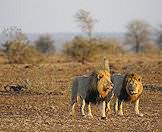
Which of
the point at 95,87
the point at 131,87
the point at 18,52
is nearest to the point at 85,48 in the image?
the point at 18,52

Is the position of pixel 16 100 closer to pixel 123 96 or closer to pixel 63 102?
pixel 63 102

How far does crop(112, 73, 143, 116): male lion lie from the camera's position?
54.4ft

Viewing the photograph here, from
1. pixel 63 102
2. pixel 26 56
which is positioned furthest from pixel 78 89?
pixel 26 56

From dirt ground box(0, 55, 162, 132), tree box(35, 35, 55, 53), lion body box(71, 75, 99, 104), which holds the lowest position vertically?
tree box(35, 35, 55, 53)

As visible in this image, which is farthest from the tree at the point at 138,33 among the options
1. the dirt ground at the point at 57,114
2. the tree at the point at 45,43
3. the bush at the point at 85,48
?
the dirt ground at the point at 57,114

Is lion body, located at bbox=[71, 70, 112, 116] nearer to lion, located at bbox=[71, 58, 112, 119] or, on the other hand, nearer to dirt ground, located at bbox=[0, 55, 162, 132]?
lion, located at bbox=[71, 58, 112, 119]

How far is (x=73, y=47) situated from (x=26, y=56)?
4748mm

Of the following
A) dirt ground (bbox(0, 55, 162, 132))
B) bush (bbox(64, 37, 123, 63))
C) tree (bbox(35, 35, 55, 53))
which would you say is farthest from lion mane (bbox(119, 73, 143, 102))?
tree (bbox(35, 35, 55, 53))

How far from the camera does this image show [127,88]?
16719mm

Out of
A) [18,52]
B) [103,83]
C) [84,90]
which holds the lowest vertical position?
[18,52]

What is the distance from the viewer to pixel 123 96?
55.7ft

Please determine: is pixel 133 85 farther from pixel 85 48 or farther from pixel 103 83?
pixel 85 48

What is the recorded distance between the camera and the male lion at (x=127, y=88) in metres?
16.6

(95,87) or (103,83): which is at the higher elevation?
(103,83)
